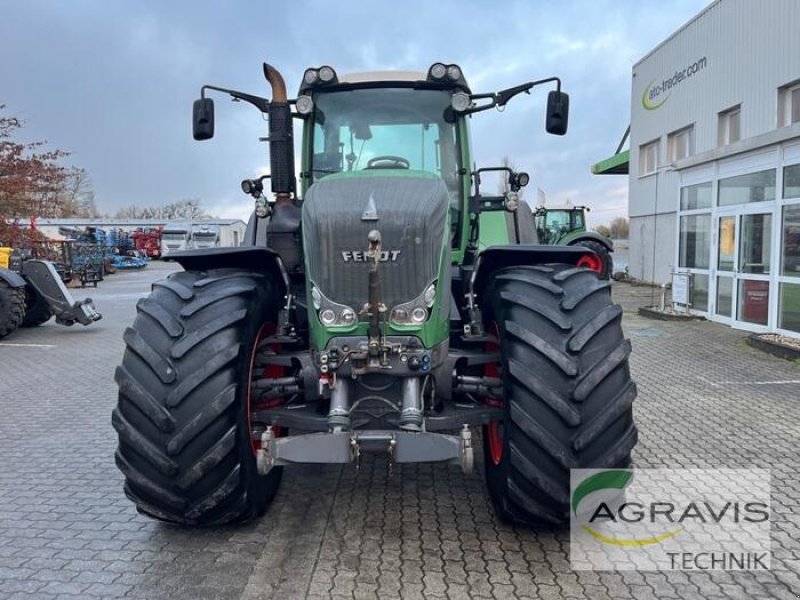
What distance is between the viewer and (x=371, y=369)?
3.24 meters

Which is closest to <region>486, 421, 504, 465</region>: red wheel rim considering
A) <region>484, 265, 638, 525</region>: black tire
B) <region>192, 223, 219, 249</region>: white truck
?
<region>484, 265, 638, 525</region>: black tire

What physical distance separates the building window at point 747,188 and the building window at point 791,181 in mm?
336

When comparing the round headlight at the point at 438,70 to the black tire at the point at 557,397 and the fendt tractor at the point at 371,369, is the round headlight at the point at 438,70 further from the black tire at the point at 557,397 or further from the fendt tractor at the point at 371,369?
the black tire at the point at 557,397

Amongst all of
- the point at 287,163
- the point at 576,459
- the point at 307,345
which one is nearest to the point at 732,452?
the point at 576,459

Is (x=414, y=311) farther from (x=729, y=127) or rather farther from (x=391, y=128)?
(x=729, y=127)

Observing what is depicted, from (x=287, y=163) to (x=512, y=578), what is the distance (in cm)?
289

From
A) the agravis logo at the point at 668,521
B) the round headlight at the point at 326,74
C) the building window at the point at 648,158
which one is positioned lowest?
the agravis logo at the point at 668,521

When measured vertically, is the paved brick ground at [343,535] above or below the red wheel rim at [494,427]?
below

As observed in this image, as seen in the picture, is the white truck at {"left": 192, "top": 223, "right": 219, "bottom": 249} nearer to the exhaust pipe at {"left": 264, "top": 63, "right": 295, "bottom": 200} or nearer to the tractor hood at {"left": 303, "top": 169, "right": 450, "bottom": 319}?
the exhaust pipe at {"left": 264, "top": 63, "right": 295, "bottom": 200}

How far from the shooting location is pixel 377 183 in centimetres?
350

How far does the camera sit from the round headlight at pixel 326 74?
4.38m

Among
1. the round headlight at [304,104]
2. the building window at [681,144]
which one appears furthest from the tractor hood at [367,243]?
the building window at [681,144]

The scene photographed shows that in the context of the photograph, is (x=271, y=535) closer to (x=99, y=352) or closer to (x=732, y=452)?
(x=732, y=452)

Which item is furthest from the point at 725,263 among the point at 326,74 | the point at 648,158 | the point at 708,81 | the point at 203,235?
the point at 203,235
